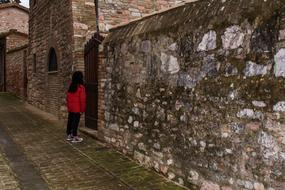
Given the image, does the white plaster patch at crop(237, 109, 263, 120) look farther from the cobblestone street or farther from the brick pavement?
the brick pavement

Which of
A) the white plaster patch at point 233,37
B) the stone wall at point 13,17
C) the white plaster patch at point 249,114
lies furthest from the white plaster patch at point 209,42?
the stone wall at point 13,17

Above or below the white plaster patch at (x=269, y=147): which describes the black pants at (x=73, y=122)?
below

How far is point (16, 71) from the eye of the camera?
2081cm

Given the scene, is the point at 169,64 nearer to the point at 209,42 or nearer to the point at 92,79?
the point at 209,42

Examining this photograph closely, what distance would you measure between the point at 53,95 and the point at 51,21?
246 centimetres

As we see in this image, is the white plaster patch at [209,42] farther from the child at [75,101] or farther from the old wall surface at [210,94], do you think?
the child at [75,101]

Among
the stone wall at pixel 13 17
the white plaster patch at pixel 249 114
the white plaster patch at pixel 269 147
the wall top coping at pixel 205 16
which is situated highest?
the stone wall at pixel 13 17

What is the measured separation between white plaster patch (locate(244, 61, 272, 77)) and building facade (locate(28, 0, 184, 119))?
6798mm

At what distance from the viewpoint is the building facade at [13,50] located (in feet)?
64.2

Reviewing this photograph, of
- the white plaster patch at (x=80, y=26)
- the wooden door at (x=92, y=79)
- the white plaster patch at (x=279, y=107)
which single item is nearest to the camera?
the white plaster patch at (x=279, y=107)

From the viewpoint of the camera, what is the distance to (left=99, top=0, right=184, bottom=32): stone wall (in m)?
10.7

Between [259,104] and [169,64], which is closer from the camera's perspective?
[259,104]

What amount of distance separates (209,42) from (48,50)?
31.6ft

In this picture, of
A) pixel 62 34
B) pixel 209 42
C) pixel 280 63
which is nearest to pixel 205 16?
pixel 209 42
